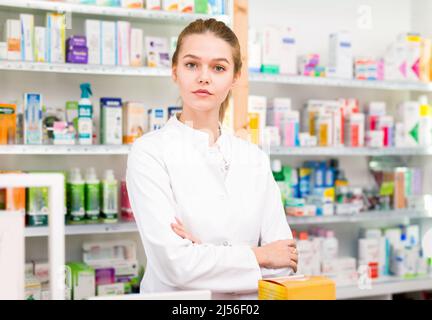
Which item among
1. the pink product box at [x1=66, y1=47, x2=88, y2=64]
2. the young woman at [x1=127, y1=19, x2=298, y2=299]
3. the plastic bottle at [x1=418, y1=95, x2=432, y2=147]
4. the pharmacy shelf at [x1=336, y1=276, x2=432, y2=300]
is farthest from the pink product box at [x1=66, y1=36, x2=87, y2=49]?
the plastic bottle at [x1=418, y1=95, x2=432, y2=147]

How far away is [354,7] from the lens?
3.31 m

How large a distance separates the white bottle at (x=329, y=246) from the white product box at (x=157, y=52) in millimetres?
1235

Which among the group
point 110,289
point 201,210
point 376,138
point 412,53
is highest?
point 412,53

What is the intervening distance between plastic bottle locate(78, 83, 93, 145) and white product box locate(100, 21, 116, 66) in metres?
0.14

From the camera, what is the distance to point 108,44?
2.49 metres

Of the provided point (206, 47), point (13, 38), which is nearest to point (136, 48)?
point (13, 38)

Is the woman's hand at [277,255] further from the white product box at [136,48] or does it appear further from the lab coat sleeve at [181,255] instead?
the white product box at [136,48]

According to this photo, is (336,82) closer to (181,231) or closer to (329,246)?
(329,246)

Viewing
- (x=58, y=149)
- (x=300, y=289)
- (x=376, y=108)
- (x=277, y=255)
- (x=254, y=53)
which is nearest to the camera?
(x=300, y=289)

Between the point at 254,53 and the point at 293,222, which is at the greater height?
the point at 254,53

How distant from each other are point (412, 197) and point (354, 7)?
3.69 feet

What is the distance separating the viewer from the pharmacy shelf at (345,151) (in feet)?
9.15

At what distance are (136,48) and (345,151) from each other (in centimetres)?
118

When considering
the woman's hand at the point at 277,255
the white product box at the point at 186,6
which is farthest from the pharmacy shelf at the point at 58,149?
the woman's hand at the point at 277,255
